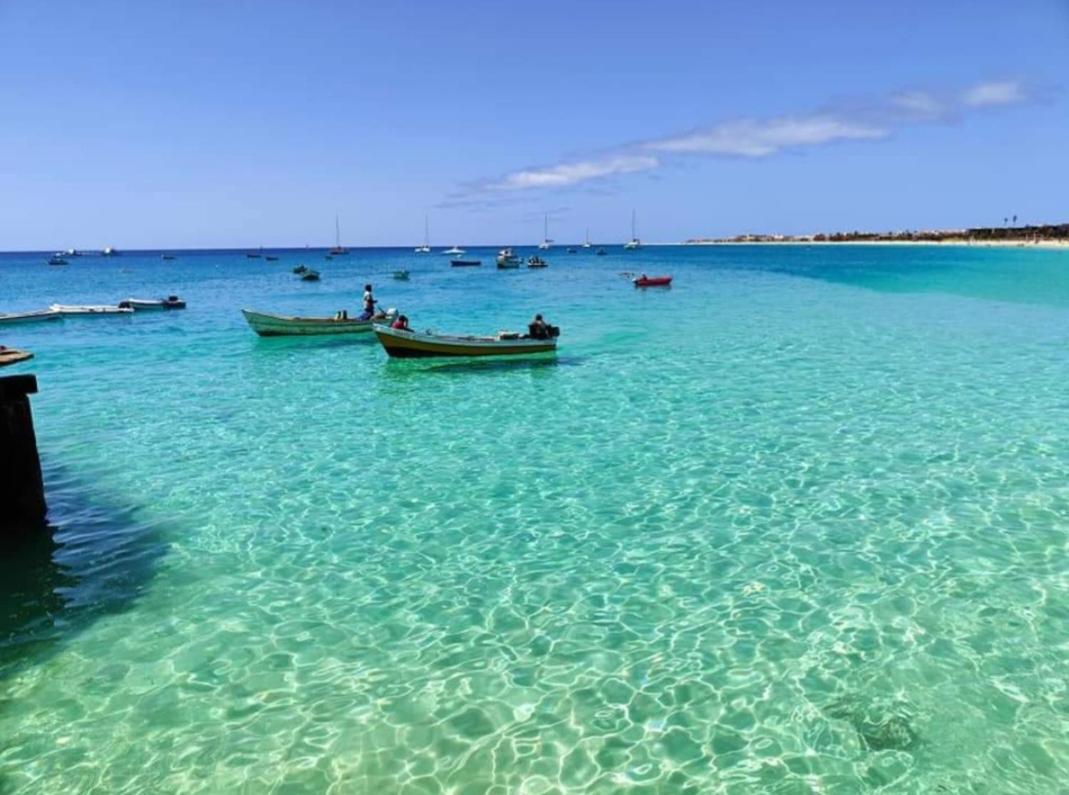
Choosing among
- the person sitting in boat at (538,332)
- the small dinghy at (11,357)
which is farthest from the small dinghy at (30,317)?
the small dinghy at (11,357)

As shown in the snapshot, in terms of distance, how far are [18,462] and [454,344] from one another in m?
16.4

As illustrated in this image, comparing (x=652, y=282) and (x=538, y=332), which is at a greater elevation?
(x=652, y=282)

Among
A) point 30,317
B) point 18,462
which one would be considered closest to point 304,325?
point 30,317

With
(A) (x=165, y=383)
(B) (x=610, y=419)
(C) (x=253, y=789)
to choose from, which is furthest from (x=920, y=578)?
(A) (x=165, y=383)

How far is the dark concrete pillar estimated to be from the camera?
11430 millimetres

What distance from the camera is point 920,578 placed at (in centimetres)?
966

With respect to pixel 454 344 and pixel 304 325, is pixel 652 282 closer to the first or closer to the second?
pixel 304 325

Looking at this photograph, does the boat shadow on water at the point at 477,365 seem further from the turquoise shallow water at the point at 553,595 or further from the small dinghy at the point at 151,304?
the small dinghy at the point at 151,304

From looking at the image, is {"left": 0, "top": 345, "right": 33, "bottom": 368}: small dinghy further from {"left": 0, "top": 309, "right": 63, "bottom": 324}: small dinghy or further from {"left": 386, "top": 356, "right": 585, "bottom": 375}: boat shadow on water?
{"left": 0, "top": 309, "right": 63, "bottom": 324}: small dinghy

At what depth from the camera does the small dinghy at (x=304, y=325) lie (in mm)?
35281

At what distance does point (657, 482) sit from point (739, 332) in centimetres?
2314

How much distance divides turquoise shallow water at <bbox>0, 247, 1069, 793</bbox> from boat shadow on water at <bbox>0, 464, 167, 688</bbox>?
0.18 ft

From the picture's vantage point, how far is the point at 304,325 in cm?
3544

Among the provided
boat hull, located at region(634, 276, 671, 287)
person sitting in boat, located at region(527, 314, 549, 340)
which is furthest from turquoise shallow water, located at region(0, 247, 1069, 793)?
boat hull, located at region(634, 276, 671, 287)
